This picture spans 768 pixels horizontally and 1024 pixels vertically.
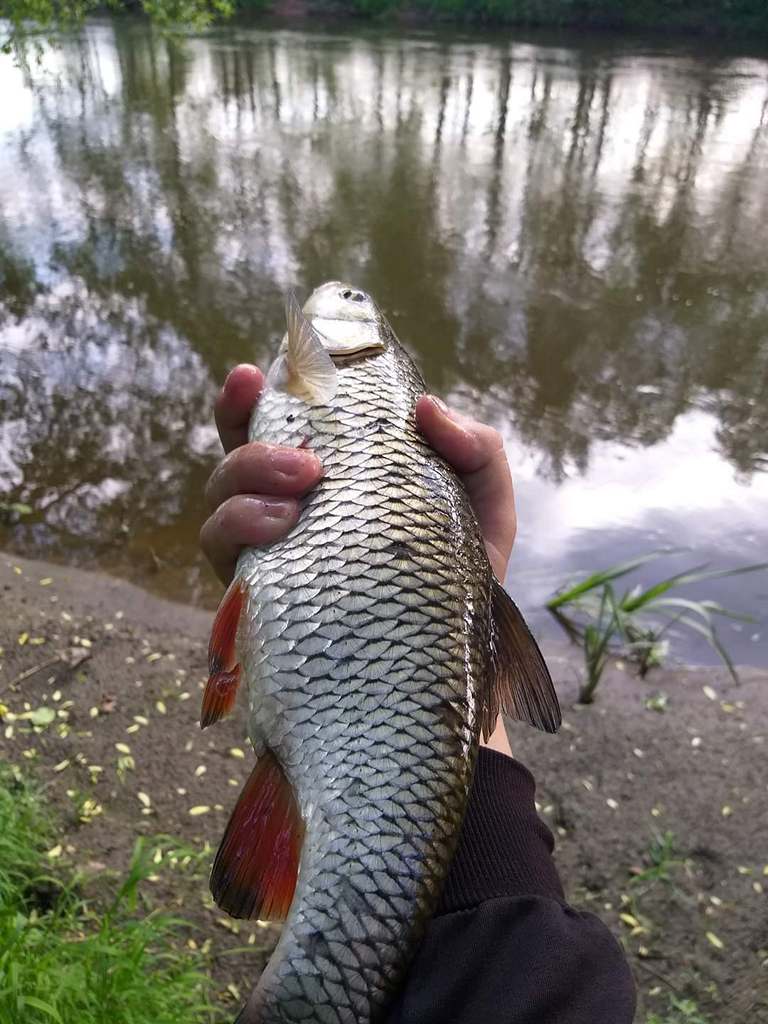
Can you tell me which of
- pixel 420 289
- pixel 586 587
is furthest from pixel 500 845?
pixel 420 289

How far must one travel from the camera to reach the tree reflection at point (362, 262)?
6770mm

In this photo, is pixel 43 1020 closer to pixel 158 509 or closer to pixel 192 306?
pixel 158 509

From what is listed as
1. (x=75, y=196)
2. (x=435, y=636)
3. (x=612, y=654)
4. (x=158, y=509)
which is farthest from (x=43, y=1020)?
(x=75, y=196)

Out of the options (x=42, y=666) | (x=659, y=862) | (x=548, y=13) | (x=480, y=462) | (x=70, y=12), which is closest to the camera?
(x=480, y=462)

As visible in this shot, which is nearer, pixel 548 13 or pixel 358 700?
pixel 358 700

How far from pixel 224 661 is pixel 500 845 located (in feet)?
2.26

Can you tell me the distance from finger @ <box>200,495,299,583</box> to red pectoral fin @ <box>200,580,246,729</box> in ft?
0.44

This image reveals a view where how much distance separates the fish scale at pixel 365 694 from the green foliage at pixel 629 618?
2.74m

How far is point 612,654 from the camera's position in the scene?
484cm

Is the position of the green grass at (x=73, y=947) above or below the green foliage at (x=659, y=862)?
above

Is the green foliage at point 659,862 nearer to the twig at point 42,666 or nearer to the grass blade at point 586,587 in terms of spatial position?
the grass blade at point 586,587

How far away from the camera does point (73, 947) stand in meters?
2.27

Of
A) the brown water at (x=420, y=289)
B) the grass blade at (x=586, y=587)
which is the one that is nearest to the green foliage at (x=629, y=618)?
the grass blade at (x=586, y=587)

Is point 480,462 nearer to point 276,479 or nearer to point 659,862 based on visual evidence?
point 276,479
